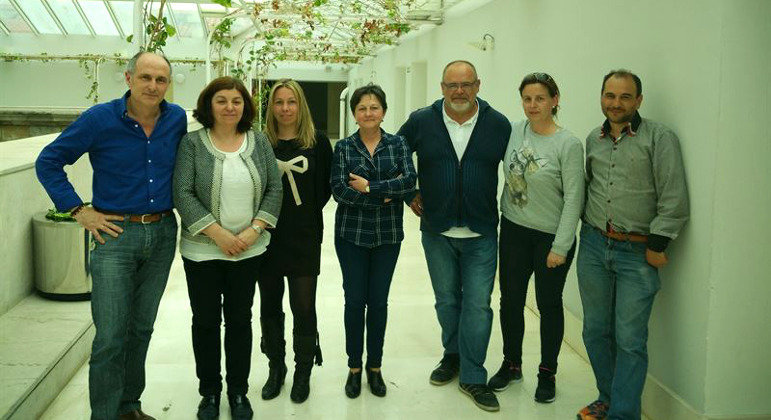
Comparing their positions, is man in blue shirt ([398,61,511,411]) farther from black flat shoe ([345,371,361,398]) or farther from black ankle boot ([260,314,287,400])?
black ankle boot ([260,314,287,400])

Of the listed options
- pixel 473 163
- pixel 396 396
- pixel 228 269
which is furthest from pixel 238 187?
pixel 396 396

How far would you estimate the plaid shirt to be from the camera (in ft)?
11.9

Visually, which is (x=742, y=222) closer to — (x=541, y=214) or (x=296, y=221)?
(x=541, y=214)

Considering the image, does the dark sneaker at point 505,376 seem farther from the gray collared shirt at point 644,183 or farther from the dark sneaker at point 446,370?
the gray collared shirt at point 644,183

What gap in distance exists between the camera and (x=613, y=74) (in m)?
3.35

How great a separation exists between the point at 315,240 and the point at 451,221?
0.75 meters

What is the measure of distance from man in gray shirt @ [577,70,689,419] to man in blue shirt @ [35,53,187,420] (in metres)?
2.09

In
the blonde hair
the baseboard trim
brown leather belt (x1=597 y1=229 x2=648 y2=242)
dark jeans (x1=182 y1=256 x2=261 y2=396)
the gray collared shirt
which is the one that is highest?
the blonde hair

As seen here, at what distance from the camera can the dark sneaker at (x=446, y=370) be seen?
4.15 metres

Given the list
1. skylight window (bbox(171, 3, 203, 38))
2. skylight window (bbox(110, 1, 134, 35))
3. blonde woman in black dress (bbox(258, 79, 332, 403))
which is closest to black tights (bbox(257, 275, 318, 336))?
blonde woman in black dress (bbox(258, 79, 332, 403))

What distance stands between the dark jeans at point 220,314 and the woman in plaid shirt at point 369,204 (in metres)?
0.56

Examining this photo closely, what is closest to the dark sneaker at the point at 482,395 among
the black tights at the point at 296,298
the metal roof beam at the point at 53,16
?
the black tights at the point at 296,298

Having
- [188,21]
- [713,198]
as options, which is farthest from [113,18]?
[713,198]

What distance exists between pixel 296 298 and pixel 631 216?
1.77m
